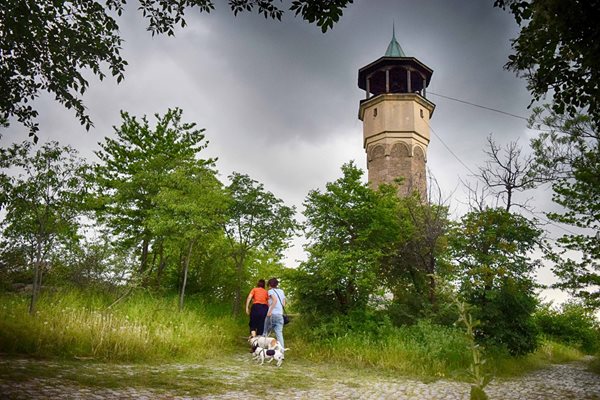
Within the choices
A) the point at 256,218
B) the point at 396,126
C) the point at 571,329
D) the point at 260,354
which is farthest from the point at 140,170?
the point at 571,329

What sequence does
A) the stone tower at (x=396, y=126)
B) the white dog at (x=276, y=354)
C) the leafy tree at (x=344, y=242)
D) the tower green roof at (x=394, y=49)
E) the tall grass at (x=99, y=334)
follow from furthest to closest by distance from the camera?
the tower green roof at (x=394, y=49) → the stone tower at (x=396, y=126) → the leafy tree at (x=344, y=242) → the white dog at (x=276, y=354) → the tall grass at (x=99, y=334)

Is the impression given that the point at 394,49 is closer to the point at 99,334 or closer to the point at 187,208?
the point at 187,208

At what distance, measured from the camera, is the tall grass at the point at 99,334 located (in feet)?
24.8

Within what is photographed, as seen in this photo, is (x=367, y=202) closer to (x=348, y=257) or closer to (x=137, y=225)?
(x=348, y=257)

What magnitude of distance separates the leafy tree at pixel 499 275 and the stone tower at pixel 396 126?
1608 cm

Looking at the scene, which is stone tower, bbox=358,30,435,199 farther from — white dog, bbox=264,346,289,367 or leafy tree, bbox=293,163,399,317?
white dog, bbox=264,346,289,367

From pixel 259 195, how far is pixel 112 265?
5.62 metres

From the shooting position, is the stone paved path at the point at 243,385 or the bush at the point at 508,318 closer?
the stone paved path at the point at 243,385

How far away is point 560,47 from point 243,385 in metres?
6.59

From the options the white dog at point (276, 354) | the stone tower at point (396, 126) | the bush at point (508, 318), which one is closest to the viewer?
the white dog at point (276, 354)

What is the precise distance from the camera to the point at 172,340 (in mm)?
9125

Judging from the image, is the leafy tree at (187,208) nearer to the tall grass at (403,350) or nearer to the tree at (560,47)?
the tall grass at (403,350)

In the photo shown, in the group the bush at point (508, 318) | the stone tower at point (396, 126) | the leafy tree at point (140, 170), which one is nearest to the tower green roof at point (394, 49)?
the stone tower at point (396, 126)

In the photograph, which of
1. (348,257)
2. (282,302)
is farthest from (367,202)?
(282,302)
